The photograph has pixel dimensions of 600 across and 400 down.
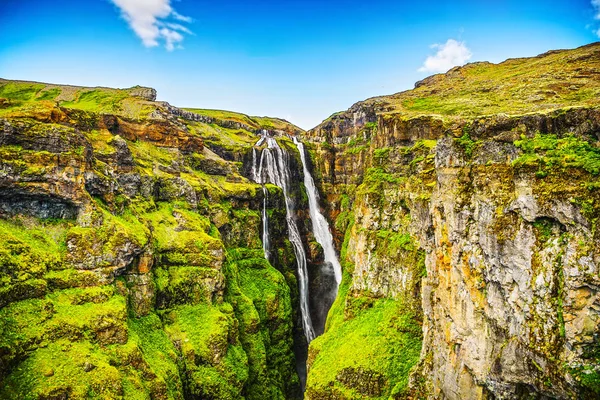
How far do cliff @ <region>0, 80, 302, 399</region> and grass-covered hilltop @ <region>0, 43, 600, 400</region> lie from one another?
13 cm

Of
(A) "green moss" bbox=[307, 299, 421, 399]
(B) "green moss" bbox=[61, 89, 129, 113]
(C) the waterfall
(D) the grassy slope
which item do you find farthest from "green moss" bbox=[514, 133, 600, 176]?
(B) "green moss" bbox=[61, 89, 129, 113]

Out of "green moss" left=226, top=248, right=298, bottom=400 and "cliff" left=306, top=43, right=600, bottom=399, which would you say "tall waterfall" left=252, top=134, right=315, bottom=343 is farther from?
"cliff" left=306, top=43, right=600, bottom=399

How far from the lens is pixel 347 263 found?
33094mm

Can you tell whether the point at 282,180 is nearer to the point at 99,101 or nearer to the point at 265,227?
the point at 265,227

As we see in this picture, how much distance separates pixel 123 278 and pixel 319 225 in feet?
108

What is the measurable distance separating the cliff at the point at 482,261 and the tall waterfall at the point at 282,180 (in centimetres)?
1363

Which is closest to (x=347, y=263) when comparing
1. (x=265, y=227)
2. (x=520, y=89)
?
(x=265, y=227)

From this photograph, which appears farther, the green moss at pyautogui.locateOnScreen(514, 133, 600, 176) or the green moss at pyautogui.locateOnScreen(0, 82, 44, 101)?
the green moss at pyautogui.locateOnScreen(0, 82, 44, 101)

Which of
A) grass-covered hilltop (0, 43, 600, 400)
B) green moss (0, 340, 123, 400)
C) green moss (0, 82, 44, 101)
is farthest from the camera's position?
green moss (0, 82, 44, 101)

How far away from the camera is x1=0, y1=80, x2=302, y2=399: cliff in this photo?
64.7 feet

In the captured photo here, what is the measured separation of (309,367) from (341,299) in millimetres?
7251

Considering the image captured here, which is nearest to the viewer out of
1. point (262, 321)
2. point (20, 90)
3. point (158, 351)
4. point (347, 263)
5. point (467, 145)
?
point (467, 145)

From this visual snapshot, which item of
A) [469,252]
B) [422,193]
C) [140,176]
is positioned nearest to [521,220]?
[469,252]

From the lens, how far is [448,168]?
17.2 metres
